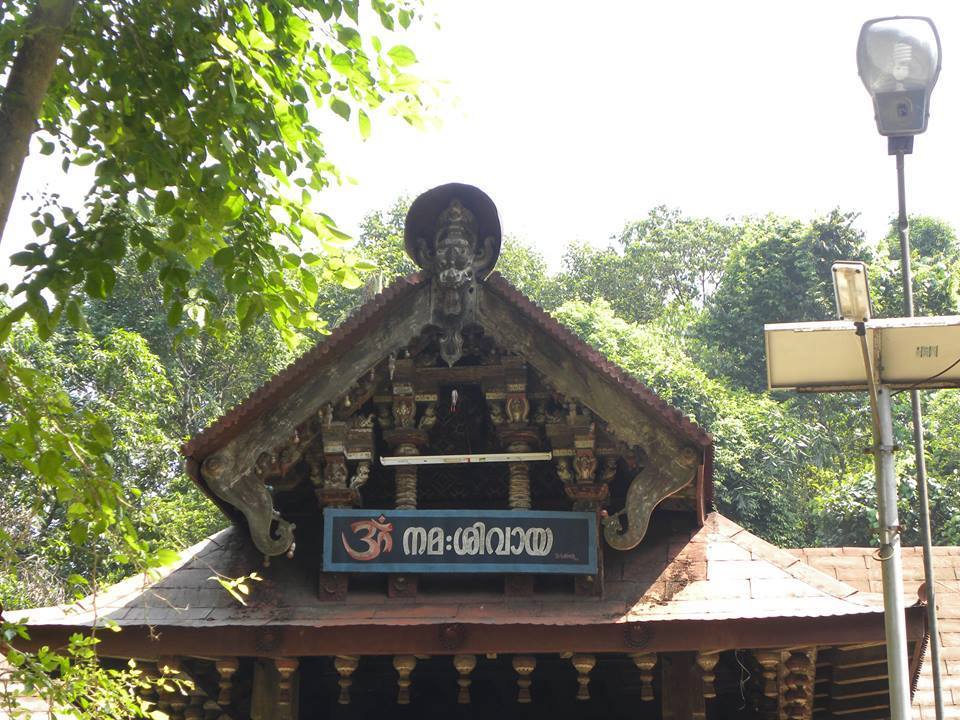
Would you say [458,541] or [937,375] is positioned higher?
[937,375]

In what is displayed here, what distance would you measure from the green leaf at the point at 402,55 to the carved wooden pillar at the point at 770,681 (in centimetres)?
412

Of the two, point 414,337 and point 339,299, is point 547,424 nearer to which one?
point 414,337

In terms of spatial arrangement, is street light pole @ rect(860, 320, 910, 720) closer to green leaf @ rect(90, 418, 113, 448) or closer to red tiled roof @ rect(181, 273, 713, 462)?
red tiled roof @ rect(181, 273, 713, 462)

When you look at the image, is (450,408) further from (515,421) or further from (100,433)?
(100,433)

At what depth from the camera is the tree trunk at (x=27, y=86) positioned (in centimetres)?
562

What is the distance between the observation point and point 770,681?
7469 millimetres

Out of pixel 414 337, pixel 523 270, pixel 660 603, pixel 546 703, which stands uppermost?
pixel 523 270

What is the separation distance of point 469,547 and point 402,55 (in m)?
3.12

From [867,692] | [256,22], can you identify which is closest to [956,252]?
[867,692]

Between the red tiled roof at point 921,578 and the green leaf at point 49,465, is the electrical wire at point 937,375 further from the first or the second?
the red tiled roof at point 921,578

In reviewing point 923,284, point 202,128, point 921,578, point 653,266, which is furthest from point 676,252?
point 202,128

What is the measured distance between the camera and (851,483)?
26922mm

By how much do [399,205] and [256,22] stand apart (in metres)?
41.2

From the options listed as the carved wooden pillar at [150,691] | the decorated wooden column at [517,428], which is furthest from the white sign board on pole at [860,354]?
the carved wooden pillar at [150,691]
